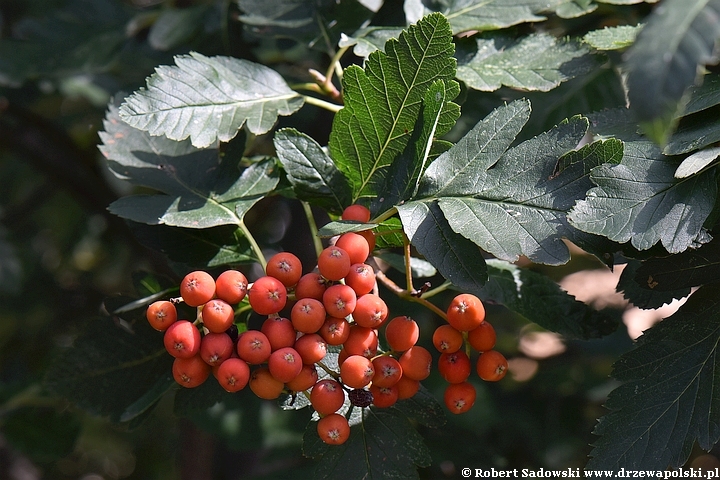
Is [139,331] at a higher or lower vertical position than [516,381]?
higher

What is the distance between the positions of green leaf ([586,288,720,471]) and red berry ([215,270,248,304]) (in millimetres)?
495

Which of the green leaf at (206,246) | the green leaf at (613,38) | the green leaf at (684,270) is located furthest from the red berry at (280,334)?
the green leaf at (613,38)

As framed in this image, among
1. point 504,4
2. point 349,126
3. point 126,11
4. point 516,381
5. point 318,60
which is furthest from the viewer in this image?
point 516,381

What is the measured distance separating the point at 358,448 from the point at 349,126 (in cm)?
45

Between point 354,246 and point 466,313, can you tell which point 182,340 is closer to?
point 354,246

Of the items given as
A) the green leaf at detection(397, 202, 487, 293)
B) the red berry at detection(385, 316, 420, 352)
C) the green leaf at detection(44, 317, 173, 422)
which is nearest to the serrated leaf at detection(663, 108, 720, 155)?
the green leaf at detection(397, 202, 487, 293)

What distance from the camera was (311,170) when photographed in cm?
95

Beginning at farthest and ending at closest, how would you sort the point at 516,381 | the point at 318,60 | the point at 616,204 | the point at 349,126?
1. the point at 516,381
2. the point at 318,60
3. the point at 349,126
4. the point at 616,204

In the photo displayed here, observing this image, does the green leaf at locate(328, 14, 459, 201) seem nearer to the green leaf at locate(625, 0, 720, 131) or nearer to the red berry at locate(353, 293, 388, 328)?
the red berry at locate(353, 293, 388, 328)

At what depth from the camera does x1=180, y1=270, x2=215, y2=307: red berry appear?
848 mm

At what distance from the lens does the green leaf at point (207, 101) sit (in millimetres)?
Result: 935

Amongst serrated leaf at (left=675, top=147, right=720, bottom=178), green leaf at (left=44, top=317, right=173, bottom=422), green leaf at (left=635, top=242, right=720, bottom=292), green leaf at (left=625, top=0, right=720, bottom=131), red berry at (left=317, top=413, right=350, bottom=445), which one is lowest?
green leaf at (left=44, top=317, right=173, bottom=422)

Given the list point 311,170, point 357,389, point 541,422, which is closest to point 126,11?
point 311,170

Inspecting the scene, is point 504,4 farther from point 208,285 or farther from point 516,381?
point 516,381
